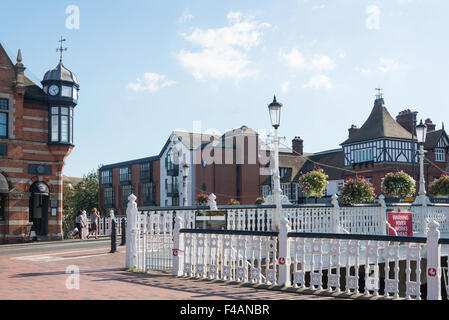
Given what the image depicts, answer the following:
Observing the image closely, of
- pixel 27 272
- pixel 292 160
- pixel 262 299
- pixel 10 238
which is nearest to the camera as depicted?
pixel 262 299

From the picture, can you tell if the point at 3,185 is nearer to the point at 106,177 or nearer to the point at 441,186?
the point at 441,186

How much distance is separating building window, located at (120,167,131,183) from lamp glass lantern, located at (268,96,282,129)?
181 feet

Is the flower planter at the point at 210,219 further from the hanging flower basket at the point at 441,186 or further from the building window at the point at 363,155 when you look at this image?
the building window at the point at 363,155

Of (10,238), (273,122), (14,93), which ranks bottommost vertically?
(10,238)

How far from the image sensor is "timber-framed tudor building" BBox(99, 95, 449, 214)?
175ft

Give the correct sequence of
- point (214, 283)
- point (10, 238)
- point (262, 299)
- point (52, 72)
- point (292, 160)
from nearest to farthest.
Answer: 1. point (262, 299)
2. point (214, 283)
3. point (10, 238)
4. point (52, 72)
5. point (292, 160)

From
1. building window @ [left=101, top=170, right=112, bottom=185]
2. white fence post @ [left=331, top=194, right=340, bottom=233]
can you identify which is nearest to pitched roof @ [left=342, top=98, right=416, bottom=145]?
building window @ [left=101, top=170, right=112, bottom=185]

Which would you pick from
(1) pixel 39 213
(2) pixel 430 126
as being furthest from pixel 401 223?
(2) pixel 430 126

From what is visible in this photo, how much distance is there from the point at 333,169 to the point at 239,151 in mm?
11228

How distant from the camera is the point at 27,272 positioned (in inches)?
466

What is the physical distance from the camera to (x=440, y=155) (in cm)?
5778

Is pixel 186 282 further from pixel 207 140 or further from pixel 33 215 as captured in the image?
pixel 207 140

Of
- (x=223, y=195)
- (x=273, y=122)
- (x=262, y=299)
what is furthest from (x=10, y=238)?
(x=223, y=195)
